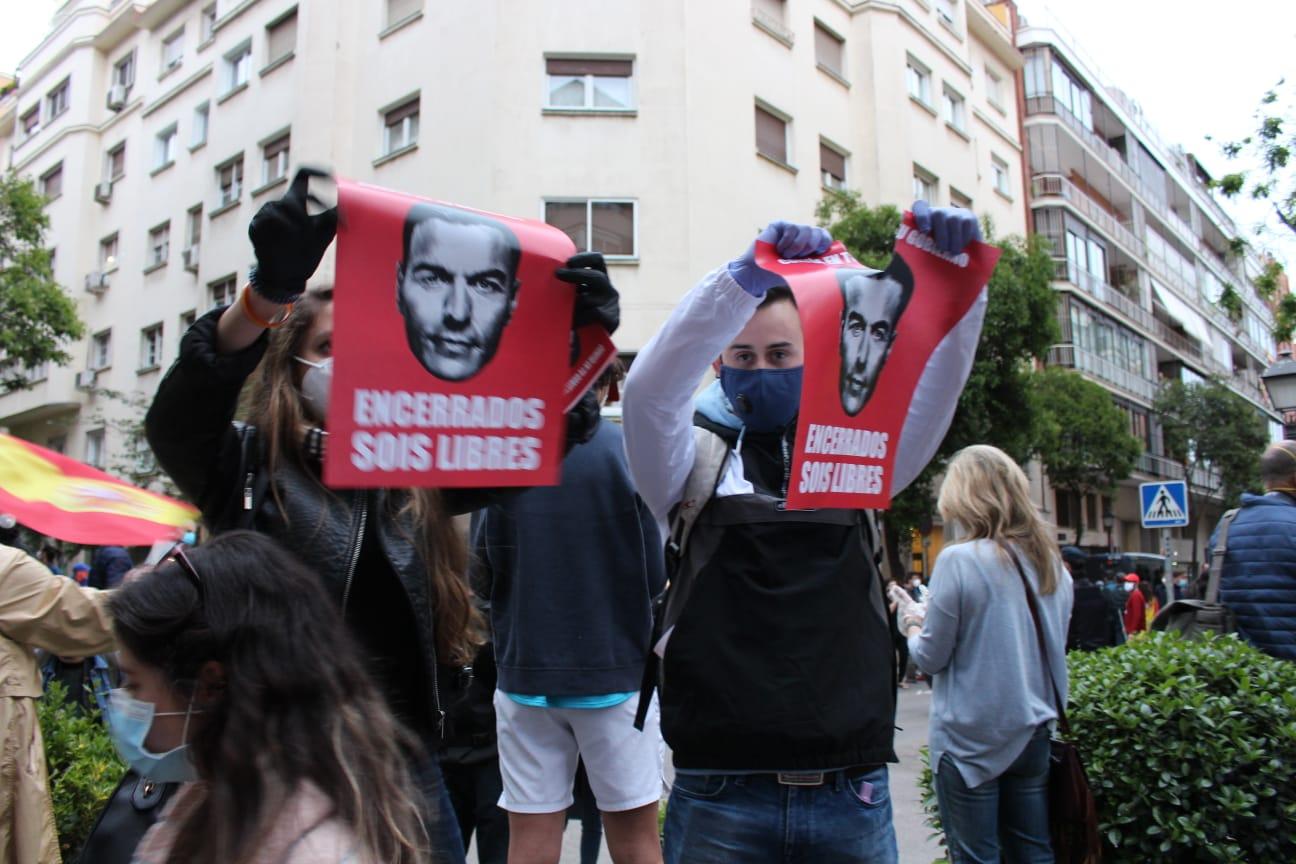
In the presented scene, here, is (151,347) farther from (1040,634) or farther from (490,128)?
(1040,634)

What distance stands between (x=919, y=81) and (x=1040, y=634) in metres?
24.1

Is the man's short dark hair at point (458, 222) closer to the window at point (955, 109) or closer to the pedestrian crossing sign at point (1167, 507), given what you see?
the pedestrian crossing sign at point (1167, 507)

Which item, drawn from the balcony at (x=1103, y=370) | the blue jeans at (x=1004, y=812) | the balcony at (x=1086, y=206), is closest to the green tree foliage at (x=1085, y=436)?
the balcony at (x=1103, y=370)

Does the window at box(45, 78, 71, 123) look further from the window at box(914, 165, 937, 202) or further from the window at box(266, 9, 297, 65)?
the window at box(914, 165, 937, 202)

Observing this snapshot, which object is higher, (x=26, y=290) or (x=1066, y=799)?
(x=26, y=290)

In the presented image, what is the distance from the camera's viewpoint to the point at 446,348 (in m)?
2.03

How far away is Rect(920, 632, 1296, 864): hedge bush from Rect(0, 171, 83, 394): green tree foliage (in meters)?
20.9

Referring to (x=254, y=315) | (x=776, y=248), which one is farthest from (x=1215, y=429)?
(x=254, y=315)

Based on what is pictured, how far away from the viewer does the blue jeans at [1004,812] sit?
342 cm

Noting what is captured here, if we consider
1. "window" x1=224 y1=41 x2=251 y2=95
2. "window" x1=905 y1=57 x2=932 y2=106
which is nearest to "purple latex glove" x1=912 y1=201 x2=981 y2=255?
"window" x1=905 y1=57 x2=932 y2=106

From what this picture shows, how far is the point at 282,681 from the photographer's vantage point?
1515 millimetres

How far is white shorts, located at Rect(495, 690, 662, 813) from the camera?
3270 mm

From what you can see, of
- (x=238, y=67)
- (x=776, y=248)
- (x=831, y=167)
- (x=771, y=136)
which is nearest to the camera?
(x=776, y=248)

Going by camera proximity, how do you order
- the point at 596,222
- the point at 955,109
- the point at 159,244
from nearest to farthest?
1. the point at 596,222
2. the point at 159,244
3. the point at 955,109
